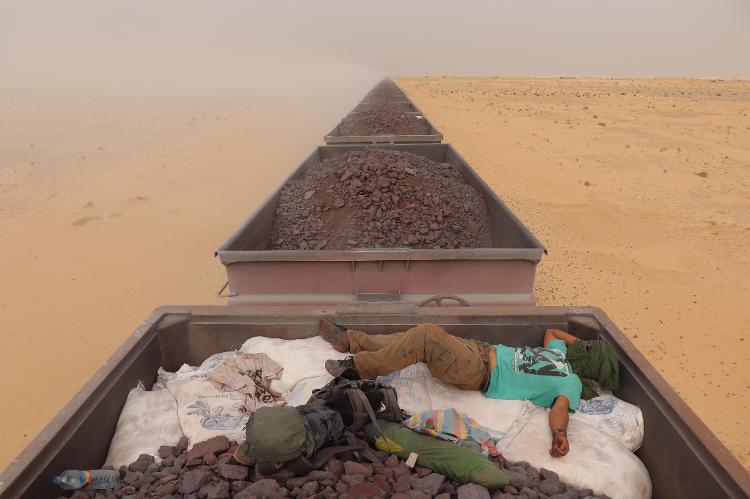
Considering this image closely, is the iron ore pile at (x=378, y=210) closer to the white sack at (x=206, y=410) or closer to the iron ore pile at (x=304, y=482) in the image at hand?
the white sack at (x=206, y=410)

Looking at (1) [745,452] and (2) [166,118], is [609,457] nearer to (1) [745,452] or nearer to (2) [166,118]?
(1) [745,452]

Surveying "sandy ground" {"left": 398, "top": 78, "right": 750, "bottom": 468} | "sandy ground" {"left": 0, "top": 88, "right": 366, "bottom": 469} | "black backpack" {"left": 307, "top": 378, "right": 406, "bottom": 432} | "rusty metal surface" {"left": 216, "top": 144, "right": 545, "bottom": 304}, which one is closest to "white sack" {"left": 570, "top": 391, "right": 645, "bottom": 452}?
"rusty metal surface" {"left": 216, "top": 144, "right": 545, "bottom": 304}

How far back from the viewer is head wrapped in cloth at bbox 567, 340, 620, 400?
8.62 feet

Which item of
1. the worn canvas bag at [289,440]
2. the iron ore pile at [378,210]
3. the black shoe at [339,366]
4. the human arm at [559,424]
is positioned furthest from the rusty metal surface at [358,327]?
the iron ore pile at [378,210]

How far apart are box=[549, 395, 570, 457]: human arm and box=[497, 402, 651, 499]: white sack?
57 millimetres

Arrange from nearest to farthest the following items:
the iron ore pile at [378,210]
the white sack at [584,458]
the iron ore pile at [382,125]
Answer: the white sack at [584,458] → the iron ore pile at [378,210] → the iron ore pile at [382,125]

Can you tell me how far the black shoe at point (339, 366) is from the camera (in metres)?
2.60

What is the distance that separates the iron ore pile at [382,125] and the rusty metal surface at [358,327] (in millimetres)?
6889

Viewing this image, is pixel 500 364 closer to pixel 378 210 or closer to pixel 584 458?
pixel 584 458

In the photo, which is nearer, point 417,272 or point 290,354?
point 290,354

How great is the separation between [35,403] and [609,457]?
15.0ft

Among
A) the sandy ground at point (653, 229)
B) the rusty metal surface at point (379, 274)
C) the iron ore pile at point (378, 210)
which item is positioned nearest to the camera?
the rusty metal surface at point (379, 274)

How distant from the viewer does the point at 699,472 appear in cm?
203

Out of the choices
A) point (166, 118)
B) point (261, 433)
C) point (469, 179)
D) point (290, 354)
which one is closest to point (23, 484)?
point (261, 433)
